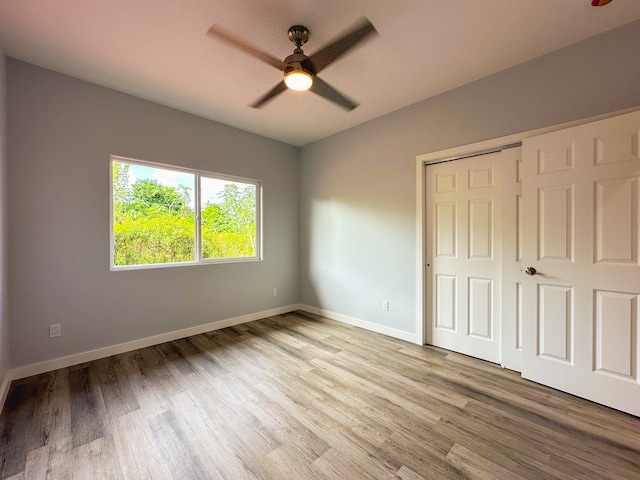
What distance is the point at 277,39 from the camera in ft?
6.47

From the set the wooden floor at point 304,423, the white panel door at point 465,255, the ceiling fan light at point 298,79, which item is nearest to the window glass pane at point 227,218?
the wooden floor at point 304,423

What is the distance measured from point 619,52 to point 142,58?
12.3 ft

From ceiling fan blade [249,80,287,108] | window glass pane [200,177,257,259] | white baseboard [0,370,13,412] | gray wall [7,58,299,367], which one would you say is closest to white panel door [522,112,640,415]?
ceiling fan blade [249,80,287,108]

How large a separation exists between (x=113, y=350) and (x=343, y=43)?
11.5 feet

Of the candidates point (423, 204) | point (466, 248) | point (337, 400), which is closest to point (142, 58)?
point (423, 204)

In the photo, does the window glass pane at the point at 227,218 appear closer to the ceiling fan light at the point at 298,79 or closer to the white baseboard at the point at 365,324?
the white baseboard at the point at 365,324

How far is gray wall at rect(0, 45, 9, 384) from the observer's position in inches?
79.4

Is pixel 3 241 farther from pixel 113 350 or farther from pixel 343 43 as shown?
pixel 343 43

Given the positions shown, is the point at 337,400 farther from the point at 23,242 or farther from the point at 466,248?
the point at 23,242

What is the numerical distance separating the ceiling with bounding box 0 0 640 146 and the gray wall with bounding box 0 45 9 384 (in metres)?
0.41

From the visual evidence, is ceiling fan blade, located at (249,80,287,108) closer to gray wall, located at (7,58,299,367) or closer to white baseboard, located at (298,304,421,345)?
gray wall, located at (7,58,299,367)

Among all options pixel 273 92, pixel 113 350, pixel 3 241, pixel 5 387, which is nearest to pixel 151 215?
pixel 3 241

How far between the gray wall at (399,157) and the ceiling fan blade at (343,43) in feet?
5.32

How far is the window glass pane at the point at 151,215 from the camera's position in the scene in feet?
9.21
